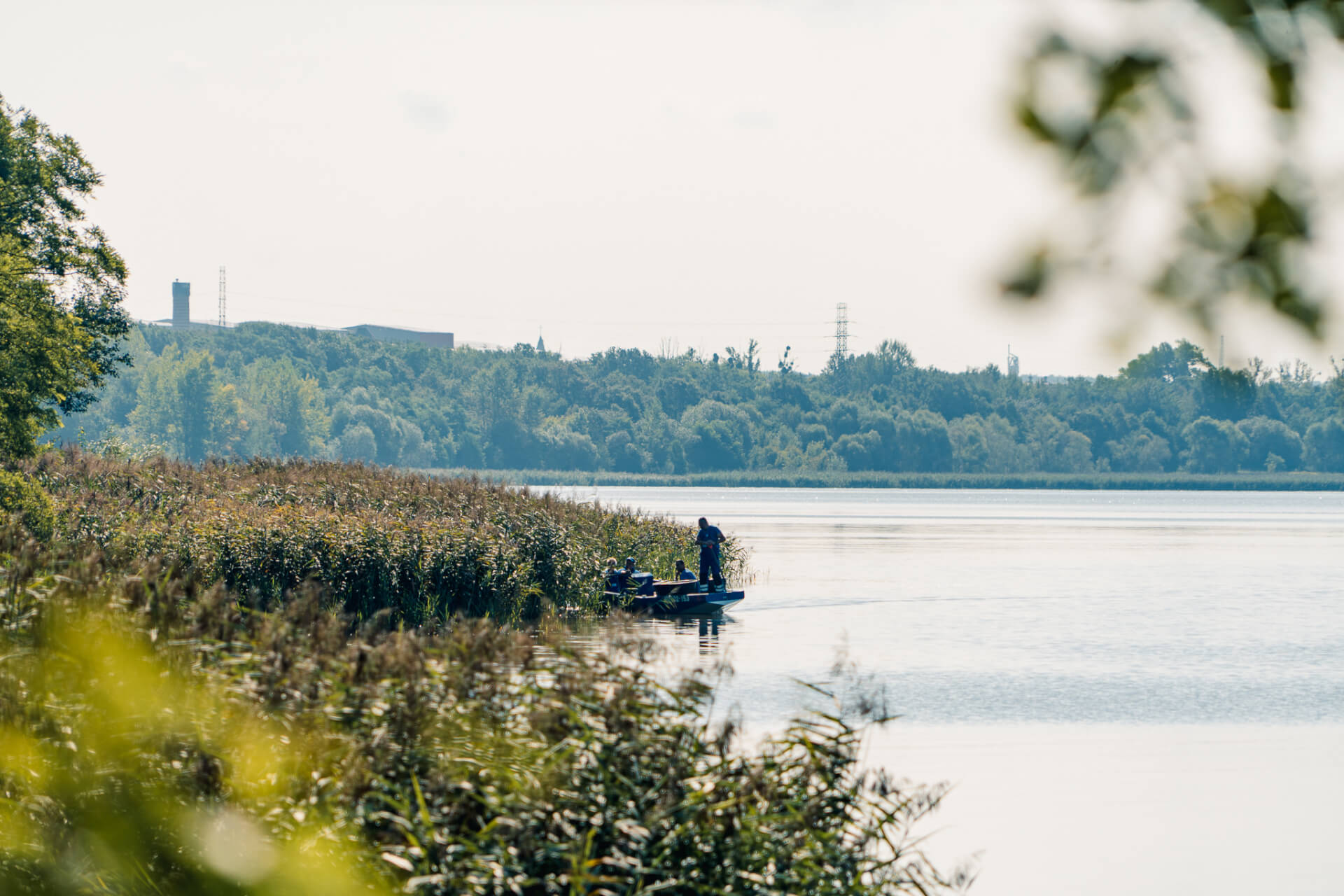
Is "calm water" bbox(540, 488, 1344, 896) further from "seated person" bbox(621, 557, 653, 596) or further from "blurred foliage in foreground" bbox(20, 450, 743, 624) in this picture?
"blurred foliage in foreground" bbox(20, 450, 743, 624)

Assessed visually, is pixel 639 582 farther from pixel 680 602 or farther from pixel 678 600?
pixel 680 602

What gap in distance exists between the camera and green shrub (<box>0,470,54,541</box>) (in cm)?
2259

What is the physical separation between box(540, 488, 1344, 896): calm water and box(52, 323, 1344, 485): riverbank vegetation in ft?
261

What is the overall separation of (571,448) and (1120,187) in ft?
490

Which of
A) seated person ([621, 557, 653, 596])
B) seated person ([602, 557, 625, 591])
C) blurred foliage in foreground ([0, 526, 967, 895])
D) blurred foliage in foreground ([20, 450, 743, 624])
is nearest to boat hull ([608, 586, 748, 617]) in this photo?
seated person ([621, 557, 653, 596])

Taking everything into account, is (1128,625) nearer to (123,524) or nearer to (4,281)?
(123,524)

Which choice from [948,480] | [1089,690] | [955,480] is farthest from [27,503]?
[955,480]

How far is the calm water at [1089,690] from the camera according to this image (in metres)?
13.5

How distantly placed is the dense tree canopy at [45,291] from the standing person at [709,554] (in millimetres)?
12704

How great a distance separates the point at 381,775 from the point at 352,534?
16.3 metres

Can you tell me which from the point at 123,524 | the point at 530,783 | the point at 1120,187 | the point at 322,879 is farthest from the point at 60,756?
the point at 123,524

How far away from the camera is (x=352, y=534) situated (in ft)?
77.1

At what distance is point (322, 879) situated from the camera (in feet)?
21.7

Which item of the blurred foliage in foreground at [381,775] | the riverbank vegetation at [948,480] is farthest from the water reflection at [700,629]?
the riverbank vegetation at [948,480]
